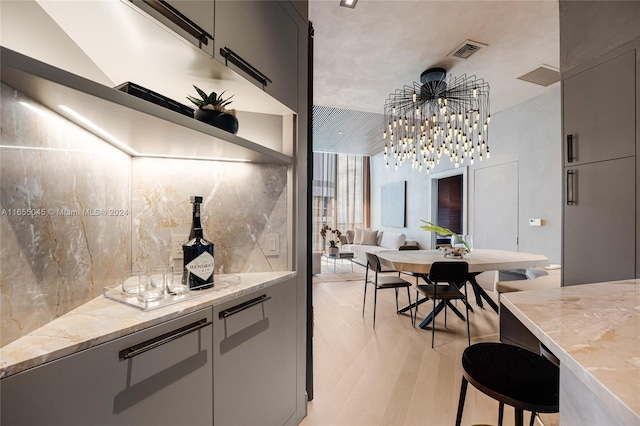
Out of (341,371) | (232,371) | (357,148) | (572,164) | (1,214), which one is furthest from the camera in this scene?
(357,148)

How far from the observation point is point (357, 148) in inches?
301

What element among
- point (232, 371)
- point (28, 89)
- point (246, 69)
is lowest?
point (232, 371)

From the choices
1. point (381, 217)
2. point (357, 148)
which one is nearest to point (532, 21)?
point (357, 148)

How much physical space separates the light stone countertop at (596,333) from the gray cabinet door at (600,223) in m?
0.84

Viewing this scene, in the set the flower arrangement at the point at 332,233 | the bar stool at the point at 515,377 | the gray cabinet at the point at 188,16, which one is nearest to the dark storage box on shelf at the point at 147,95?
the gray cabinet at the point at 188,16

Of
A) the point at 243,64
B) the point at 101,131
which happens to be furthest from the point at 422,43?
the point at 101,131

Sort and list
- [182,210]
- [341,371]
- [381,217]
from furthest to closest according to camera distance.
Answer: [381,217] < [341,371] < [182,210]

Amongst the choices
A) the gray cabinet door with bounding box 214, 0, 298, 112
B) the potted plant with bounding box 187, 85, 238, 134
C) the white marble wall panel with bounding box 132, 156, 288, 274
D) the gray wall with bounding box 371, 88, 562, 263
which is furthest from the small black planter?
the gray wall with bounding box 371, 88, 562, 263

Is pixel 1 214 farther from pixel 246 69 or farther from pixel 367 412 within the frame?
pixel 367 412

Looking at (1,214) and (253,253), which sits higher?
(1,214)

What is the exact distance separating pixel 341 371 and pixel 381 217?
20.5 feet

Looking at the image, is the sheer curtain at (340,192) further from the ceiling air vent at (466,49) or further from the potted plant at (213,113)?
the potted plant at (213,113)

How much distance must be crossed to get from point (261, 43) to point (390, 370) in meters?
2.39

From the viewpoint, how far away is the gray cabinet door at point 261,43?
1.14m
